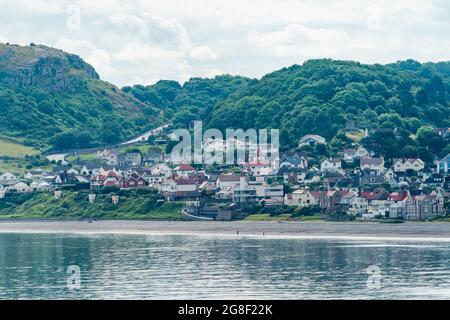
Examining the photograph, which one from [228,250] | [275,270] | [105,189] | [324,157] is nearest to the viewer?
[275,270]

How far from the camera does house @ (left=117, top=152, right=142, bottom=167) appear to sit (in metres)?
128

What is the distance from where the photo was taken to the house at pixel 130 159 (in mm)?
128250

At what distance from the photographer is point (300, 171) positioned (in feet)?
338

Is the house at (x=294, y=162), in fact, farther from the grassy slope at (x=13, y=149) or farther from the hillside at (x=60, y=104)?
the hillside at (x=60, y=104)

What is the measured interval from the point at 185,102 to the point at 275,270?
14727 cm

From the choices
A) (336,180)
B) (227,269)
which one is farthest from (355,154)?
(227,269)

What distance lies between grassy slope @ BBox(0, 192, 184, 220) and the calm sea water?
20.6 metres

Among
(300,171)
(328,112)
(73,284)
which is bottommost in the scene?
(73,284)

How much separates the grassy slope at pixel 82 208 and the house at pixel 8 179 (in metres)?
5.63

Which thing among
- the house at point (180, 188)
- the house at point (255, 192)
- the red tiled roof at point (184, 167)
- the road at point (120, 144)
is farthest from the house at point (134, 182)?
the road at point (120, 144)

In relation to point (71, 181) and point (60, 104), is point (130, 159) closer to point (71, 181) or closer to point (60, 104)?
point (71, 181)

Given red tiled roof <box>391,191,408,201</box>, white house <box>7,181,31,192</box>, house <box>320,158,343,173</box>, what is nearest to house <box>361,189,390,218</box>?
red tiled roof <box>391,191,408,201</box>
